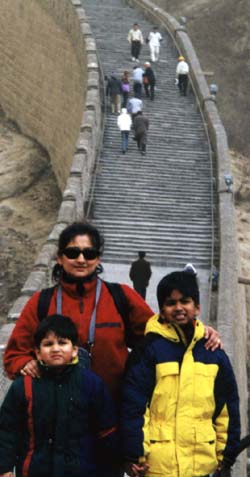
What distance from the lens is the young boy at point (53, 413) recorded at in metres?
4.31

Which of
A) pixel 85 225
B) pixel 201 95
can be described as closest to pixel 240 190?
pixel 201 95

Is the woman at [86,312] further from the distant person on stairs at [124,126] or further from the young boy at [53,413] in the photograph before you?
the distant person on stairs at [124,126]

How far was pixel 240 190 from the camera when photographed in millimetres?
27625

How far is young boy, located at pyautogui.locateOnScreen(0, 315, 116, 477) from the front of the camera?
4312 mm

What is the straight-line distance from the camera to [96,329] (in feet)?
15.3

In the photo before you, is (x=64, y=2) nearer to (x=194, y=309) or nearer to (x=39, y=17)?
(x=39, y=17)

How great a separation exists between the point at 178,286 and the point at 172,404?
630mm

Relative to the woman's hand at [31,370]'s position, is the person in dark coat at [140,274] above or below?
above

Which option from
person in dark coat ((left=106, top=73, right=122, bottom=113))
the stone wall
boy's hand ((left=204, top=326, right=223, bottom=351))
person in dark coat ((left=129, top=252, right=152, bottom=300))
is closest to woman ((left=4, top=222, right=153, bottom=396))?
boy's hand ((left=204, top=326, right=223, bottom=351))

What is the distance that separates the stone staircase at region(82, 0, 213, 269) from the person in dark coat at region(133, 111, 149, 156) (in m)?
0.23

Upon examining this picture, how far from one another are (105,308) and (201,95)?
1794 centimetres

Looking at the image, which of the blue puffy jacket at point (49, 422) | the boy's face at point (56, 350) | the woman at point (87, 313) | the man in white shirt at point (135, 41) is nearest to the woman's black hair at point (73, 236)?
the woman at point (87, 313)

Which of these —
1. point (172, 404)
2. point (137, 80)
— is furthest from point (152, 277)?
point (172, 404)

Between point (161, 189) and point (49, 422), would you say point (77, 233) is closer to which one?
point (49, 422)
